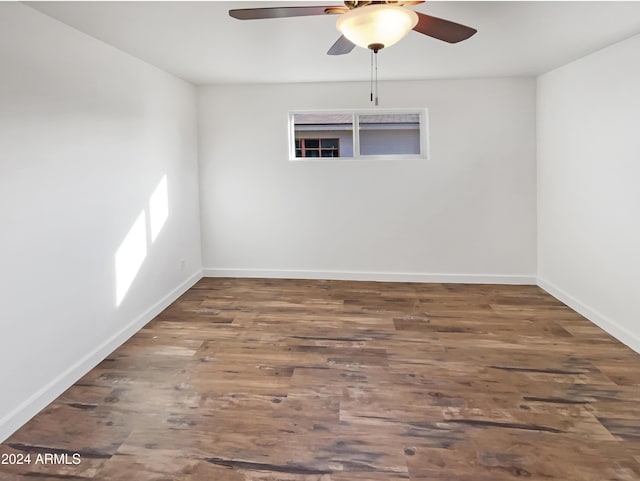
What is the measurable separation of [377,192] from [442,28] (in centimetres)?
278

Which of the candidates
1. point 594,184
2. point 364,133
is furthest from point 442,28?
point 364,133

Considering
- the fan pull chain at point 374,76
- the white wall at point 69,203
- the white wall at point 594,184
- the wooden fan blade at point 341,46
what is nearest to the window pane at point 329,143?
the fan pull chain at point 374,76

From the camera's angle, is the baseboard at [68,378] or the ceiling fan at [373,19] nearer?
the ceiling fan at [373,19]

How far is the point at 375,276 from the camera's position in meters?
4.80

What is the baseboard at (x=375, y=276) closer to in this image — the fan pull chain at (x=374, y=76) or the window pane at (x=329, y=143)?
the window pane at (x=329, y=143)

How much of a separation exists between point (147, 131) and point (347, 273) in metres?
2.60

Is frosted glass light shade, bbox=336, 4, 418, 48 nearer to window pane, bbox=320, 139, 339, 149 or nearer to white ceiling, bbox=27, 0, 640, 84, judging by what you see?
white ceiling, bbox=27, 0, 640, 84

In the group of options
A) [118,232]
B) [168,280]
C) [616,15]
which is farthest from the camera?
[168,280]

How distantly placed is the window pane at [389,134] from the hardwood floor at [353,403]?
1.97m

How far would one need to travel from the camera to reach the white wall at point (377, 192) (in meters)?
4.45

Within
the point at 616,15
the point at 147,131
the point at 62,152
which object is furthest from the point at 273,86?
the point at 616,15

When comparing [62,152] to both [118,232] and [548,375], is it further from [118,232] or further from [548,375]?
[548,375]

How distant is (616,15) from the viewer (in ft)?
8.03

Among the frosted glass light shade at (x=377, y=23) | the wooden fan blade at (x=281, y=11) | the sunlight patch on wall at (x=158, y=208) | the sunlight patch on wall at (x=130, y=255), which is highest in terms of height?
the wooden fan blade at (x=281, y=11)
